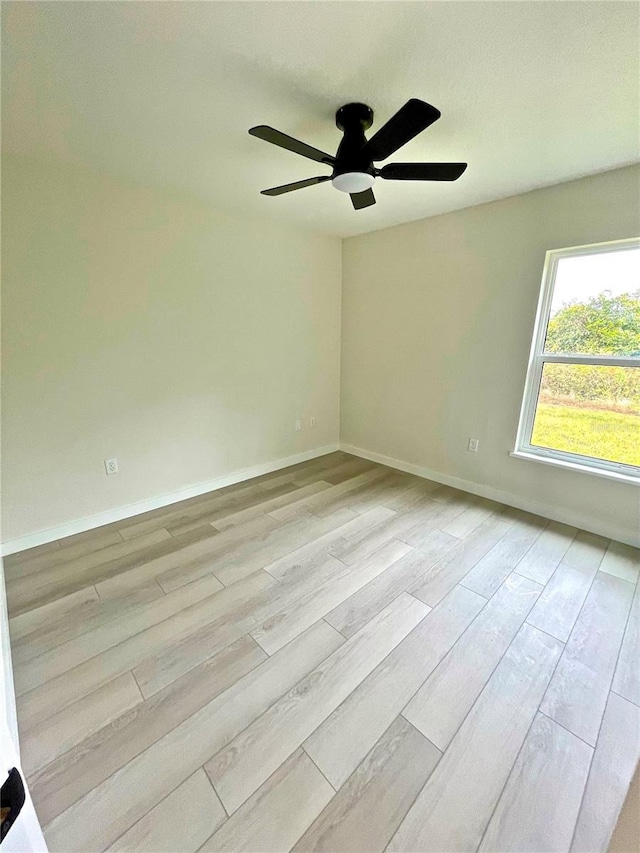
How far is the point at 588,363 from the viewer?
2.35 meters

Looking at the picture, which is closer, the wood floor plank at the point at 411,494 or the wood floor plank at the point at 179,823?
the wood floor plank at the point at 179,823

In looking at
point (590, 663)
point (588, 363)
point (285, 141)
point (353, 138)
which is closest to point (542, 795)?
point (590, 663)

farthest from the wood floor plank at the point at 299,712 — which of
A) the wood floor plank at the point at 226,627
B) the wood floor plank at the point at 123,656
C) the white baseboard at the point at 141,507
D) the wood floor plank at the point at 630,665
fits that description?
the white baseboard at the point at 141,507

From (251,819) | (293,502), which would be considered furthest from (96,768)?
(293,502)

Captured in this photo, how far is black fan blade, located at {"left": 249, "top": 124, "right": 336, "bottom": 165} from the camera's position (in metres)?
1.28

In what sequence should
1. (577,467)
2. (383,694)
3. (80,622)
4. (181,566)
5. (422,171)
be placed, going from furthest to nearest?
(577,467)
(181,566)
(80,622)
(422,171)
(383,694)

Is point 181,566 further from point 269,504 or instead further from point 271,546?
point 269,504

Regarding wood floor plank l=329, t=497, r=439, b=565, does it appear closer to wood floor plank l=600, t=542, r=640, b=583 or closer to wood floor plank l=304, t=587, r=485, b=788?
wood floor plank l=304, t=587, r=485, b=788

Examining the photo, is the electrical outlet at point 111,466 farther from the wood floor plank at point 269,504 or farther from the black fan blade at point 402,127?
the black fan blade at point 402,127

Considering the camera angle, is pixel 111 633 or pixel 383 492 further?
pixel 383 492

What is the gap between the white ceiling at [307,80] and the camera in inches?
43.1

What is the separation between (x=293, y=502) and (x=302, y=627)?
1270mm

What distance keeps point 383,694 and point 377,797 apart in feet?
1.04

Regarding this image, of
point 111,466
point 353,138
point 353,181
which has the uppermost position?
point 353,138
